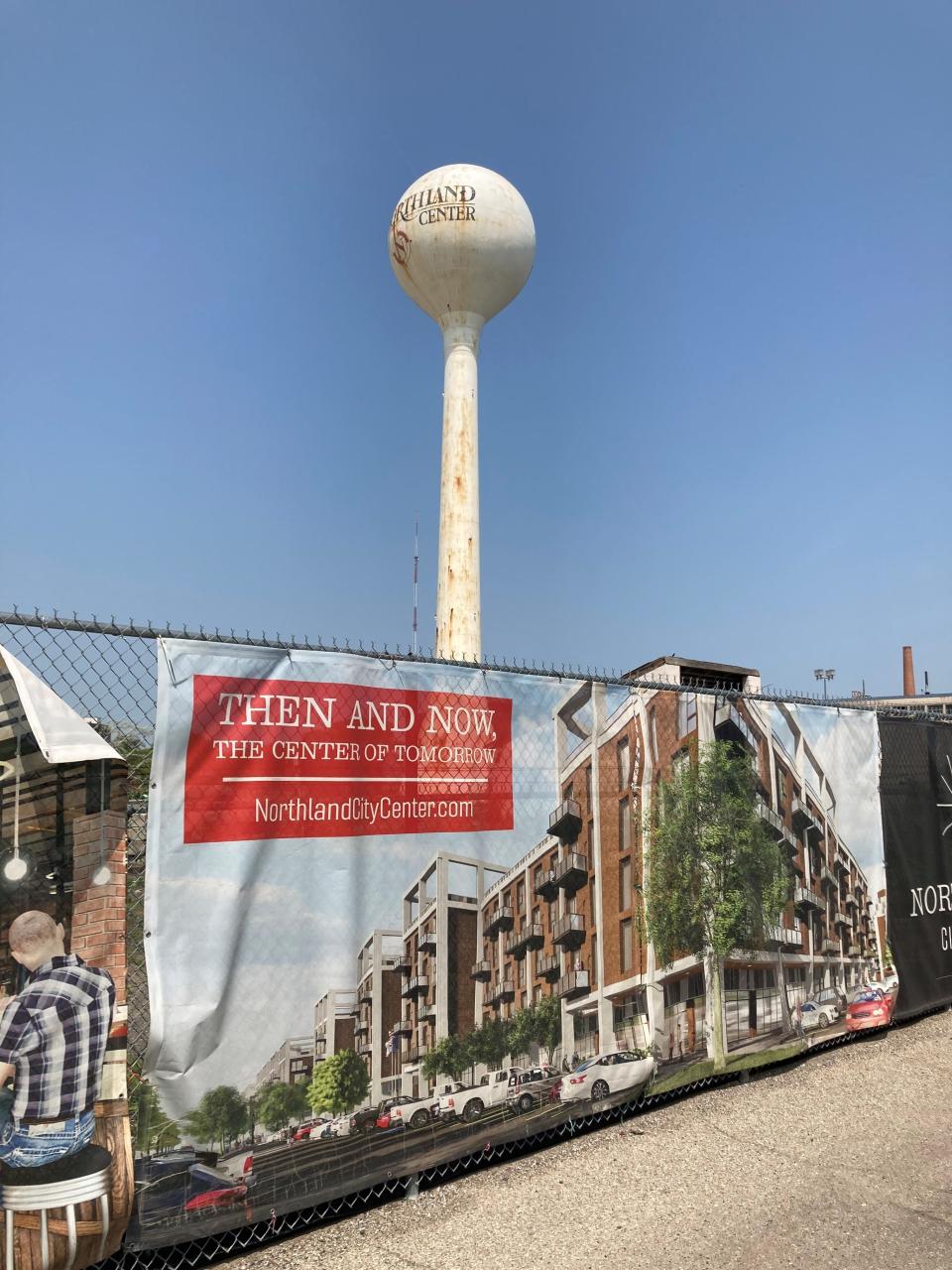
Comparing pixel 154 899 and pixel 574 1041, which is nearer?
pixel 154 899

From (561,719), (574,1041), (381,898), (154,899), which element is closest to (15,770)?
(154,899)

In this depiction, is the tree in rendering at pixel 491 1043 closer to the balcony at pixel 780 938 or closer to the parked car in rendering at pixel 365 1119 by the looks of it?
the parked car in rendering at pixel 365 1119

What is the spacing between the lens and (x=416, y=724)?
169 inches

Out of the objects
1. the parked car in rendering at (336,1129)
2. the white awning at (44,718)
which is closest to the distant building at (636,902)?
the parked car in rendering at (336,1129)

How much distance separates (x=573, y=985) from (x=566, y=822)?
0.81m

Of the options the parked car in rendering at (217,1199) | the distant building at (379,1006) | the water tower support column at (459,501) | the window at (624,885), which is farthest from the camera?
the water tower support column at (459,501)

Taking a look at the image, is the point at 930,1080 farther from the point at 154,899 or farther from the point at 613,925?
the point at 154,899

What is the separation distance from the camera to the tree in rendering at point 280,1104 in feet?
11.7

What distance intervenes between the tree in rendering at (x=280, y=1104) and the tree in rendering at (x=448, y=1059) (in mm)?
594

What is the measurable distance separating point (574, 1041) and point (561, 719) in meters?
1.61

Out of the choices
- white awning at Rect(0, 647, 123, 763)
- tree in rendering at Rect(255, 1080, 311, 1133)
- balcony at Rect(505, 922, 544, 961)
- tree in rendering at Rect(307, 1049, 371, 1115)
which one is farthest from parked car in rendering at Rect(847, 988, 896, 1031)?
white awning at Rect(0, 647, 123, 763)

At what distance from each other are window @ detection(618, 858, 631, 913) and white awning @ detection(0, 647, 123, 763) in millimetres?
2891

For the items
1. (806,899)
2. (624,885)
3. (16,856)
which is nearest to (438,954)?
(624,885)

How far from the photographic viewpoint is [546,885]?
4.70 m
